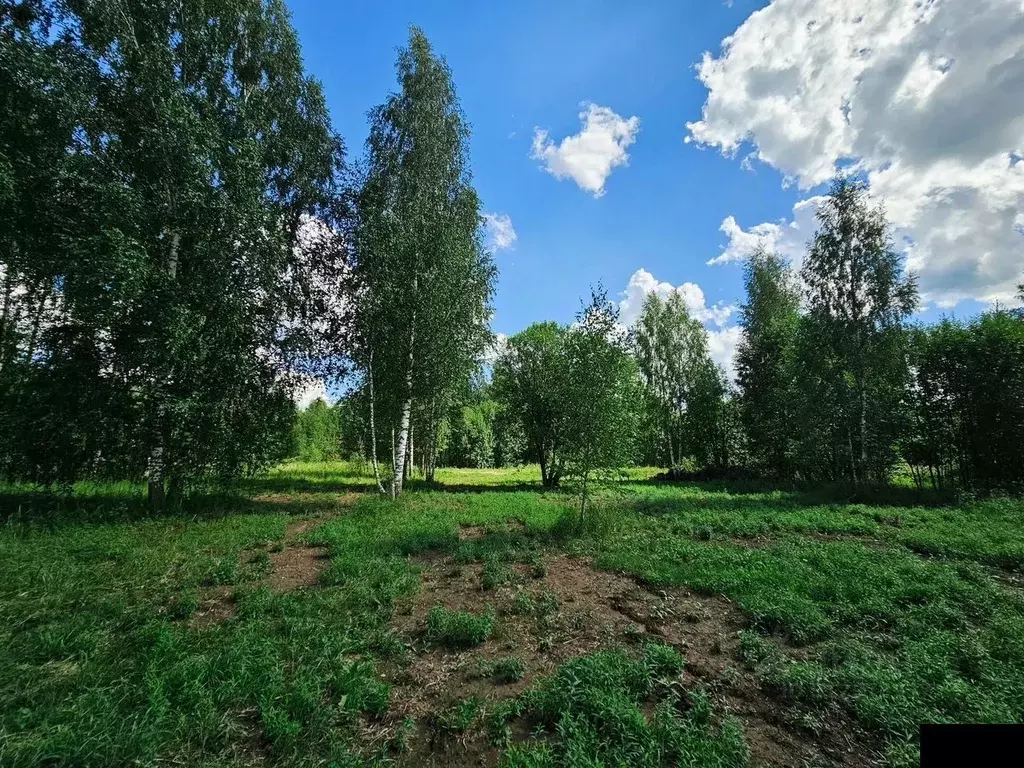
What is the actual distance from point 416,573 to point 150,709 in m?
4.66

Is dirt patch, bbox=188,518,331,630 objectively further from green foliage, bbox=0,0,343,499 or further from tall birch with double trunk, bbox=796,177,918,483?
tall birch with double trunk, bbox=796,177,918,483

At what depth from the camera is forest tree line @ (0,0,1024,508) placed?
11.6m

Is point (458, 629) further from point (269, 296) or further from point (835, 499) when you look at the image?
point (835, 499)

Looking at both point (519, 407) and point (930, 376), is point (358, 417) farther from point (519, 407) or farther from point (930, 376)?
point (930, 376)

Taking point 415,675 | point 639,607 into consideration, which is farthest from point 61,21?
point 639,607

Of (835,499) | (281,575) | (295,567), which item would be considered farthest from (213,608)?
(835,499)

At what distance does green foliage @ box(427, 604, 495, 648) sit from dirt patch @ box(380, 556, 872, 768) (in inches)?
5.9

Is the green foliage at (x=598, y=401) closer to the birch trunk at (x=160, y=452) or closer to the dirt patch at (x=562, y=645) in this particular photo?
the dirt patch at (x=562, y=645)

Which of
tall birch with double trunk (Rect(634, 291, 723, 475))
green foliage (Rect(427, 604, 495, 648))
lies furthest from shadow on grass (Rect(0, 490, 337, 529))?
tall birch with double trunk (Rect(634, 291, 723, 475))

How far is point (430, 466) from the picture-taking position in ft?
90.6

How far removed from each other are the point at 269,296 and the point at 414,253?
5230 mm

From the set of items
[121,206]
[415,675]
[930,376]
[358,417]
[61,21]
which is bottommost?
[415,675]

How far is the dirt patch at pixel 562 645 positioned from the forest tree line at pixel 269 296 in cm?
511

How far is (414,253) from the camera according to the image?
685 inches
